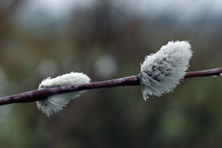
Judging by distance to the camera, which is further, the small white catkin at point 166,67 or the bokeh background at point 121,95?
the bokeh background at point 121,95

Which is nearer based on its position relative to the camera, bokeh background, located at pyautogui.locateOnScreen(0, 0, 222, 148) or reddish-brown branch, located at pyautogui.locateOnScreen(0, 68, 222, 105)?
reddish-brown branch, located at pyautogui.locateOnScreen(0, 68, 222, 105)

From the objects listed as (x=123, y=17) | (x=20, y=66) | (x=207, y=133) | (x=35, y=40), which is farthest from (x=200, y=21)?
(x=35, y=40)

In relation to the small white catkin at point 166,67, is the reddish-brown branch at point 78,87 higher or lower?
lower

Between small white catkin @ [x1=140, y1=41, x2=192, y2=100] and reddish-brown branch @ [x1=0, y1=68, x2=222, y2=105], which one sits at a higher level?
small white catkin @ [x1=140, y1=41, x2=192, y2=100]

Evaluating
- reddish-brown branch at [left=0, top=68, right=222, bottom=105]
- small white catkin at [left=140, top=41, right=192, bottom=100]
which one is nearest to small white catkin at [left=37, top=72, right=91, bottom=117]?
reddish-brown branch at [left=0, top=68, right=222, bottom=105]

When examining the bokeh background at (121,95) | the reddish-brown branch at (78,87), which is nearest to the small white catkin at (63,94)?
the reddish-brown branch at (78,87)

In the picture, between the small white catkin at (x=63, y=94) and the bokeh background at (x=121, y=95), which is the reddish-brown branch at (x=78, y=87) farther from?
the bokeh background at (x=121, y=95)

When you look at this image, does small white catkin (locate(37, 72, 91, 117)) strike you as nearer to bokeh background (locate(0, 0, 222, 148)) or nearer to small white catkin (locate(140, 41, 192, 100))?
small white catkin (locate(140, 41, 192, 100))
